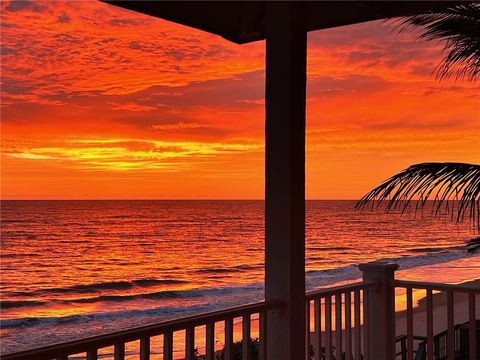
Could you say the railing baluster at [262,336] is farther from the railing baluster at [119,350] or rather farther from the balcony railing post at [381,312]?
the balcony railing post at [381,312]

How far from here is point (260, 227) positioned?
1280 inches

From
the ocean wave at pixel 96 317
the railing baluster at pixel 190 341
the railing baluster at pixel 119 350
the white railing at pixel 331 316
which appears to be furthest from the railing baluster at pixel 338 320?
the ocean wave at pixel 96 317

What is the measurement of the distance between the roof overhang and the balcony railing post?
1525 mm

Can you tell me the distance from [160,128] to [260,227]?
8.53 meters

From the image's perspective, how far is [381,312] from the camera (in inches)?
150

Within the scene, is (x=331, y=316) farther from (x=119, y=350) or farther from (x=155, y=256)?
(x=155, y=256)

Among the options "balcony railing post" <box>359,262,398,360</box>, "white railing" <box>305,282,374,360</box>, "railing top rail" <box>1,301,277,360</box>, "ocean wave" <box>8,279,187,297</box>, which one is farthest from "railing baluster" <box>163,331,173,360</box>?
"ocean wave" <box>8,279,187,297</box>

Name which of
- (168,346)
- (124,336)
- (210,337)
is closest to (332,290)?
(210,337)

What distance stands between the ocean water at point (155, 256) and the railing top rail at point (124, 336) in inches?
566

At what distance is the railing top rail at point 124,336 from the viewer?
1.96m

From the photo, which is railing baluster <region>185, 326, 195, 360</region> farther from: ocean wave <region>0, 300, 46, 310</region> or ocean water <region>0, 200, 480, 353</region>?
ocean wave <region>0, 300, 46, 310</region>

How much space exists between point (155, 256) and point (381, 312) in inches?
892

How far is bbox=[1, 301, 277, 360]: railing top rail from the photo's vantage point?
1.96 meters

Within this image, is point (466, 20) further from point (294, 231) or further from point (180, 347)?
point (180, 347)
